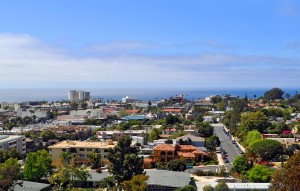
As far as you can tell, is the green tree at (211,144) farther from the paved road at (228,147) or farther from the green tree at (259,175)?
the green tree at (259,175)

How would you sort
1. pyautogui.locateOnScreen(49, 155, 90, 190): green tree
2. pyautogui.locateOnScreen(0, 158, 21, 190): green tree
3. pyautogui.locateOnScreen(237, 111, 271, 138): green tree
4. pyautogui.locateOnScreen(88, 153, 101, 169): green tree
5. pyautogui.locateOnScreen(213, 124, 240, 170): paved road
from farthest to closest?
pyautogui.locateOnScreen(237, 111, 271, 138): green tree
pyautogui.locateOnScreen(213, 124, 240, 170): paved road
pyautogui.locateOnScreen(88, 153, 101, 169): green tree
pyautogui.locateOnScreen(49, 155, 90, 190): green tree
pyautogui.locateOnScreen(0, 158, 21, 190): green tree

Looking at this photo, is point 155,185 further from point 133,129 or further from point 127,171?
point 133,129

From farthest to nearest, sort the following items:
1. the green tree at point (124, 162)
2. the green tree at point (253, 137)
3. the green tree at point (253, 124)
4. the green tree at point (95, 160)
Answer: the green tree at point (253, 124), the green tree at point (253, 137), the green tree at point (95, 160), the green tree at point (124, 162)

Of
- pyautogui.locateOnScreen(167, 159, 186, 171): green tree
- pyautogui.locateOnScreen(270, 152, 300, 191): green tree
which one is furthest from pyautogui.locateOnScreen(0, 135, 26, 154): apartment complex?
pyautogui.locateOnScreen(270, 152, 300, 191): green tree

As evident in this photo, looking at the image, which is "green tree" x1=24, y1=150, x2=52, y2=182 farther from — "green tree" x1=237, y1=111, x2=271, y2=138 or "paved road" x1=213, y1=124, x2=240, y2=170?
"green tree" x1=237, y1=111, x2=271, y2=138

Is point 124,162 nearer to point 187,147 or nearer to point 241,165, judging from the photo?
point 241,165

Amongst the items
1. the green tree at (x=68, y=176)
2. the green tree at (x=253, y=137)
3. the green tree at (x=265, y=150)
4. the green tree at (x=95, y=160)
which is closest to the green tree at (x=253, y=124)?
the green tree at (x=253, y=137)
